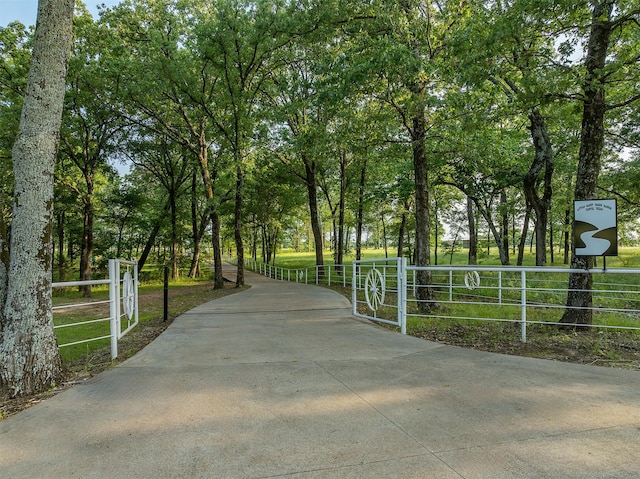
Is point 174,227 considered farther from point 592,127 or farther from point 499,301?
point 592,127

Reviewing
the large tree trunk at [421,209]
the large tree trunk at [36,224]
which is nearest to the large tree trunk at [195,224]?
the large tree trunk at [421,209]

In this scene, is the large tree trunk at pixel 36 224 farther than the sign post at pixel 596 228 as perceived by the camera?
No

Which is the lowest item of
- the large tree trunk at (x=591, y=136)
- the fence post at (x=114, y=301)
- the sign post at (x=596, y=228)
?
the fence post at (x=114, y=301)

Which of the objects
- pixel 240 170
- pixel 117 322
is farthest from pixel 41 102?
pixel 240 170

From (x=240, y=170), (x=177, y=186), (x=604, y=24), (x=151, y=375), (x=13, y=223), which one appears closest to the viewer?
(x=13, y=223)

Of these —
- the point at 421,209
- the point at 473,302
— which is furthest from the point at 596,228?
the point at 421,209

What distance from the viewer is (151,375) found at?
4008 millimetres

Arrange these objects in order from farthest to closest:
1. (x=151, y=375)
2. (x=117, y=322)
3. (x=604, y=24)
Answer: (x=604, y=24) → (x=117, y=322) → (x=151, y=375)

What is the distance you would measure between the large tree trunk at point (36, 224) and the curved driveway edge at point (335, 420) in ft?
1.52

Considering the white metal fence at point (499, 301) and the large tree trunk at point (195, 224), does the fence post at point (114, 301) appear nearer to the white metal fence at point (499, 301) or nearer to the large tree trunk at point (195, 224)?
the white metal fence at point (499, 301)

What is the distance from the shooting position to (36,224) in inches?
146

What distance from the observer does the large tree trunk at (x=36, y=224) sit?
140 inches

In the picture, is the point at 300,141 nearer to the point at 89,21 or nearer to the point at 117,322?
the point at 117,322

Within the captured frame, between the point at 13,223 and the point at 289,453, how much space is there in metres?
3.35
